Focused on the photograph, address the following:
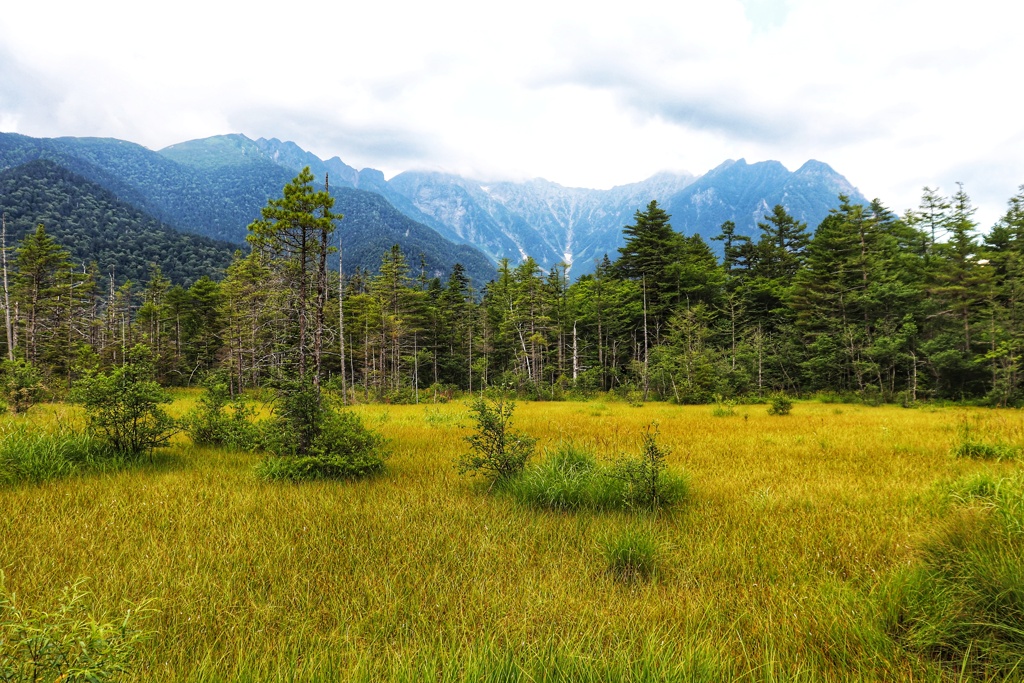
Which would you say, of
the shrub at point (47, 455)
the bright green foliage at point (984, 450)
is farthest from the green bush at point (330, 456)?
the bright green foliage at point (984, 450)

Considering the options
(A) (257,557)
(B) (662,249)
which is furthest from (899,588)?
(B) (662,249)

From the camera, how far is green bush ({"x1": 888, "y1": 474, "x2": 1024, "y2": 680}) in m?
2.11

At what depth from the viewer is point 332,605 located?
2748mm

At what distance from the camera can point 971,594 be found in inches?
94.3

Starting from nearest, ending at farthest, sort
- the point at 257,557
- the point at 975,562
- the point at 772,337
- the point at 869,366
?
the point at 975,562, the point at 257,557, the point at 869,366, the point at 772,337

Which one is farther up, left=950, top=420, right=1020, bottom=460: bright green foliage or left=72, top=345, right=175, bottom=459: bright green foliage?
left=72, top=345, right=175, bottom=459: bright green foliage

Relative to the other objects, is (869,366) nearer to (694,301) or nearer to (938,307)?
(938,307)

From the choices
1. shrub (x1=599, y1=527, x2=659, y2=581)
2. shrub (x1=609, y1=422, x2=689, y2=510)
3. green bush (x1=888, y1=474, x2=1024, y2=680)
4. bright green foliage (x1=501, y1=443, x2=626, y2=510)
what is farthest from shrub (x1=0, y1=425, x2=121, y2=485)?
green bush (x1=888, y1=474, x2=1024, y2=680)

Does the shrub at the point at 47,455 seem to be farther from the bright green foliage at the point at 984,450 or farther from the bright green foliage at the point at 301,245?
the bright green foliage at the point at 984,450

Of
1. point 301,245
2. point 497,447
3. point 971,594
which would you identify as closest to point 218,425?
point 301,245

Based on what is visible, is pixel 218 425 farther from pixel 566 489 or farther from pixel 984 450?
pixel 984 450

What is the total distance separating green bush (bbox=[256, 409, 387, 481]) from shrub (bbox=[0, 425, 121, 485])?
256 cm

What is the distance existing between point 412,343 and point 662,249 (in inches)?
1156

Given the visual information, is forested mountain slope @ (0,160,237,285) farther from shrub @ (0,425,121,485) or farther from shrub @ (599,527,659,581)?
shrub @ (599,527,659,581)
